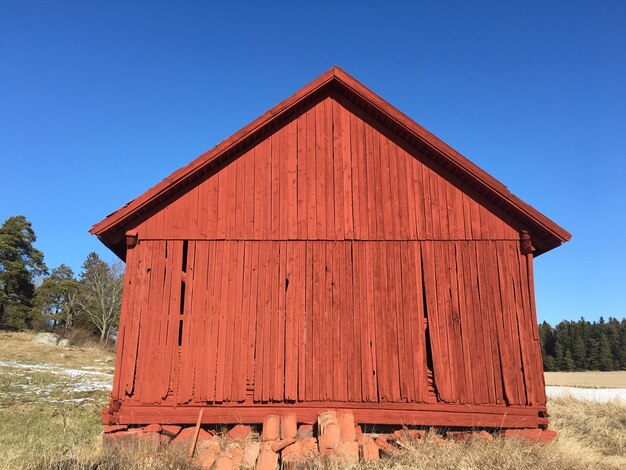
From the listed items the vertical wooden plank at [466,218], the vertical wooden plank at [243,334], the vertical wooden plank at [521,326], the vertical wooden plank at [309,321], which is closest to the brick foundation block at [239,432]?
the vertical wooden plank at [243,334]

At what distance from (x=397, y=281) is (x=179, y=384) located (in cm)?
504

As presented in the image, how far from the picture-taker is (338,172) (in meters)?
10.7

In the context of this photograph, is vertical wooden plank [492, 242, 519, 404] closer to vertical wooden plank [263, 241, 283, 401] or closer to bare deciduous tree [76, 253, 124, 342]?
vertical wooden plank [263, 241, 283, 401]

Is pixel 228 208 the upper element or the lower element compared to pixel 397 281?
upper

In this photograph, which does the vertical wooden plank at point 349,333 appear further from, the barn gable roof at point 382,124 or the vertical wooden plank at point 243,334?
the barn gable roof at point 382,124

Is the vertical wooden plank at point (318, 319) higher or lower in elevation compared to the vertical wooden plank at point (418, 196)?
lower

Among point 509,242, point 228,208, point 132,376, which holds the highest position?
point 228,208

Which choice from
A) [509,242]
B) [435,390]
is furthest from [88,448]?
[509,242]

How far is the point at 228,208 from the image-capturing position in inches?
411

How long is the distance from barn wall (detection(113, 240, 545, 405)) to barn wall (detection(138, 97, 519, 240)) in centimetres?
29

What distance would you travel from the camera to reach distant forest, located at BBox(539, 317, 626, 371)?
81375 mm

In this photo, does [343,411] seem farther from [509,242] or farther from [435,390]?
[509,242]

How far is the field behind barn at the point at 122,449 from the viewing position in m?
7.64

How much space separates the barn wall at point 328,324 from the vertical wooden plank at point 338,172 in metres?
0.39
